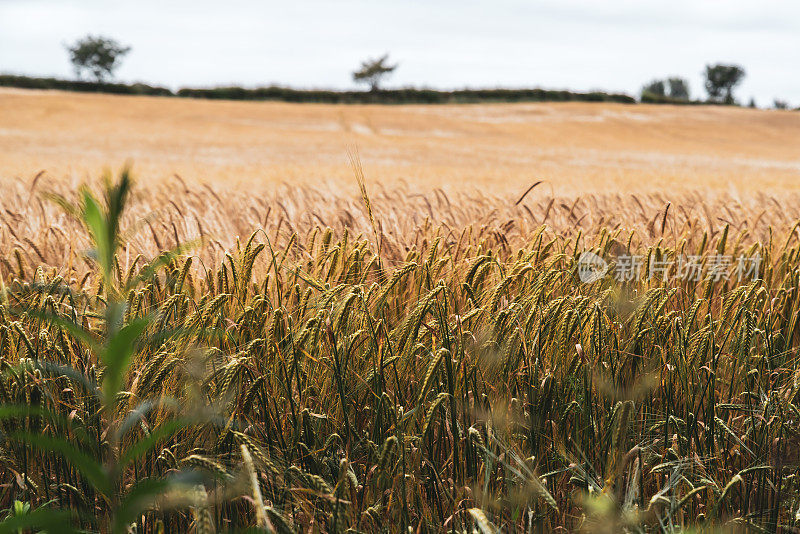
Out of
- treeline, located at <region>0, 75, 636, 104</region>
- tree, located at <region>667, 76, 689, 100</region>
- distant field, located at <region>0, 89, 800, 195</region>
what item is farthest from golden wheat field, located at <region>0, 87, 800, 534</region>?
tree, located at <region>667, 76, 689, 100</region>

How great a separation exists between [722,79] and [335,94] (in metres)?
49.5

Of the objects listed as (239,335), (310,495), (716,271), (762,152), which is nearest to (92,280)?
(239,335)

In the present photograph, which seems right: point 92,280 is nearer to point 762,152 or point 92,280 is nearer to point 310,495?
point 310,495

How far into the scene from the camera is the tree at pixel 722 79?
7338 cm

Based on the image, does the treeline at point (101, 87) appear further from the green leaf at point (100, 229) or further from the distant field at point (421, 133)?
the green leaf at point (100, 229)

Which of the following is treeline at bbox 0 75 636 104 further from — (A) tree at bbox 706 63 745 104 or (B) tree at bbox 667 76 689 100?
(B) tree at bbox 667 76 689 100

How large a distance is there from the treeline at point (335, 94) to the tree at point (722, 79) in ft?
106

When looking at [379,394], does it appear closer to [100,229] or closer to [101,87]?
[100,229]

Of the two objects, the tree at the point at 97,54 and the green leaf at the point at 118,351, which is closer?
the green leaf at the point at 118,351

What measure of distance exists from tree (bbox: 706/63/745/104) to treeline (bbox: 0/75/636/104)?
106 ft

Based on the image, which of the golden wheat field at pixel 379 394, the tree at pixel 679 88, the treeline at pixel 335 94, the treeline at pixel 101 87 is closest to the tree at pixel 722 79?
the tree at pixel 679 88

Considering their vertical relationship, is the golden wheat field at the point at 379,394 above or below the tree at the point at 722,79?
below

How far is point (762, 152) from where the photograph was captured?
1044 inches

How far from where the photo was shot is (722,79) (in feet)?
242
